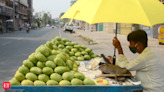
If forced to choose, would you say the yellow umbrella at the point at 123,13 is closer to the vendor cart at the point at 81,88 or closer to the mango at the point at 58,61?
the mango at the point at 58,61

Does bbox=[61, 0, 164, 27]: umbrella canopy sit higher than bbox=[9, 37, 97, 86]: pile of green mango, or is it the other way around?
bbox=[61, 0, 164, 27]: umbrella canopy

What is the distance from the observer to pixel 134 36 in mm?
2363

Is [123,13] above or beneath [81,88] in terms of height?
above

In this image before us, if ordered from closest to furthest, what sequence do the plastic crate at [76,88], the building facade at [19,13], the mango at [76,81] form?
the plastic crate at [76,88], the mango at [76,81], the building facade at [19,13]

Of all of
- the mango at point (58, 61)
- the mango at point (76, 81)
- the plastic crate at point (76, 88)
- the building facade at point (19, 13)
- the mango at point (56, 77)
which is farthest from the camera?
the building facade at point (19, 13)

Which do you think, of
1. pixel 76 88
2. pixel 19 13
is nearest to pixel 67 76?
pixel 76 88

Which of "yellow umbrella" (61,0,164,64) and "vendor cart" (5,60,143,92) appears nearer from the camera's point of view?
"vendor cart" (5,60,143,92)

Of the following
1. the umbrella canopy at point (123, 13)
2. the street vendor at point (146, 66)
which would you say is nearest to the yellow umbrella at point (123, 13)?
the umbrella canopy at point (123, 13)

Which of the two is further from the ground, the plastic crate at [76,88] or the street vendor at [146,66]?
the street vendor at [146,66]

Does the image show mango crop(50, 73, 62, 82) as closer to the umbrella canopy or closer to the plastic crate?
the plastic crate

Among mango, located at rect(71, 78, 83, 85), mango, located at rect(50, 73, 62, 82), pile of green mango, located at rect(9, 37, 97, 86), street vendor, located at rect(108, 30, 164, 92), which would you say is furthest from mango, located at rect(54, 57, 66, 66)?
street vendor, located at rect(108, 30, 164, 92)

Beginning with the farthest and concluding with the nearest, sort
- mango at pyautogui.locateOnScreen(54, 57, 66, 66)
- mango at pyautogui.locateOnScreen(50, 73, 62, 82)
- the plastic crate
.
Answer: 1. mango at pyautogui.locateOnScreen(54, 57, 66, 66)
2. mango at pyautogui.locateOnScreen(50, 73, 62, 82)
3. the plastic crate

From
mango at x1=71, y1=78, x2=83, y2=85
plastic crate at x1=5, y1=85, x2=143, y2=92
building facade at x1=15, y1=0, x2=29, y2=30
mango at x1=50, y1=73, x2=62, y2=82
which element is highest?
building facade at x1=15, y1=0, x2=29, y2=30

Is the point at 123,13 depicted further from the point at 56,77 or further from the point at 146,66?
the point at 56,77
